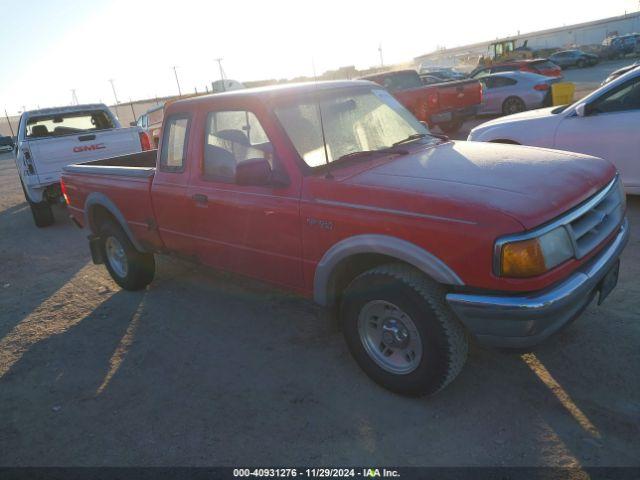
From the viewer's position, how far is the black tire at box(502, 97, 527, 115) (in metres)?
14.5

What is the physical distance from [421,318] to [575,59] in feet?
148

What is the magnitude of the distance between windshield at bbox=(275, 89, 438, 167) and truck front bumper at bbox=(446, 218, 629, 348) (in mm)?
1387

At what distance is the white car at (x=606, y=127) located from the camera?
5.55 metres

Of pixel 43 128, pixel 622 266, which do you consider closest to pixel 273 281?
pixel 622 266

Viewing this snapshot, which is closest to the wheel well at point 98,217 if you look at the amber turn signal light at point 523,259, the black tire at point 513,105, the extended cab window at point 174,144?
the extended cab window at point 174,144

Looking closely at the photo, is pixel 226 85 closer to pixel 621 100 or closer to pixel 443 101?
pixel 443 101

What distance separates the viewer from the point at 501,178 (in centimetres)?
283

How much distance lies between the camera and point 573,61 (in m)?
40.2

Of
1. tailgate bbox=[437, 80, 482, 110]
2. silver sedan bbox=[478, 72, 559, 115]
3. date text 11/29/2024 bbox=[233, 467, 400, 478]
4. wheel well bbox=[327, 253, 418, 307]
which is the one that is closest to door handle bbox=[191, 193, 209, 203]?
wheel well bbox=[327, 253, 418, 307]

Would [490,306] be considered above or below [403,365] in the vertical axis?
above

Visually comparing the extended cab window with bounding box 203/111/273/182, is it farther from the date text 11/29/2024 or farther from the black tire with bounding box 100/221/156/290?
the date text 11/29/2024

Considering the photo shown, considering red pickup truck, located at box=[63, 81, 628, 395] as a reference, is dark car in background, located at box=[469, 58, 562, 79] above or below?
above

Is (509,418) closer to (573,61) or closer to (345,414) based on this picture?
(345,414)

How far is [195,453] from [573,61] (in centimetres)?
4595
